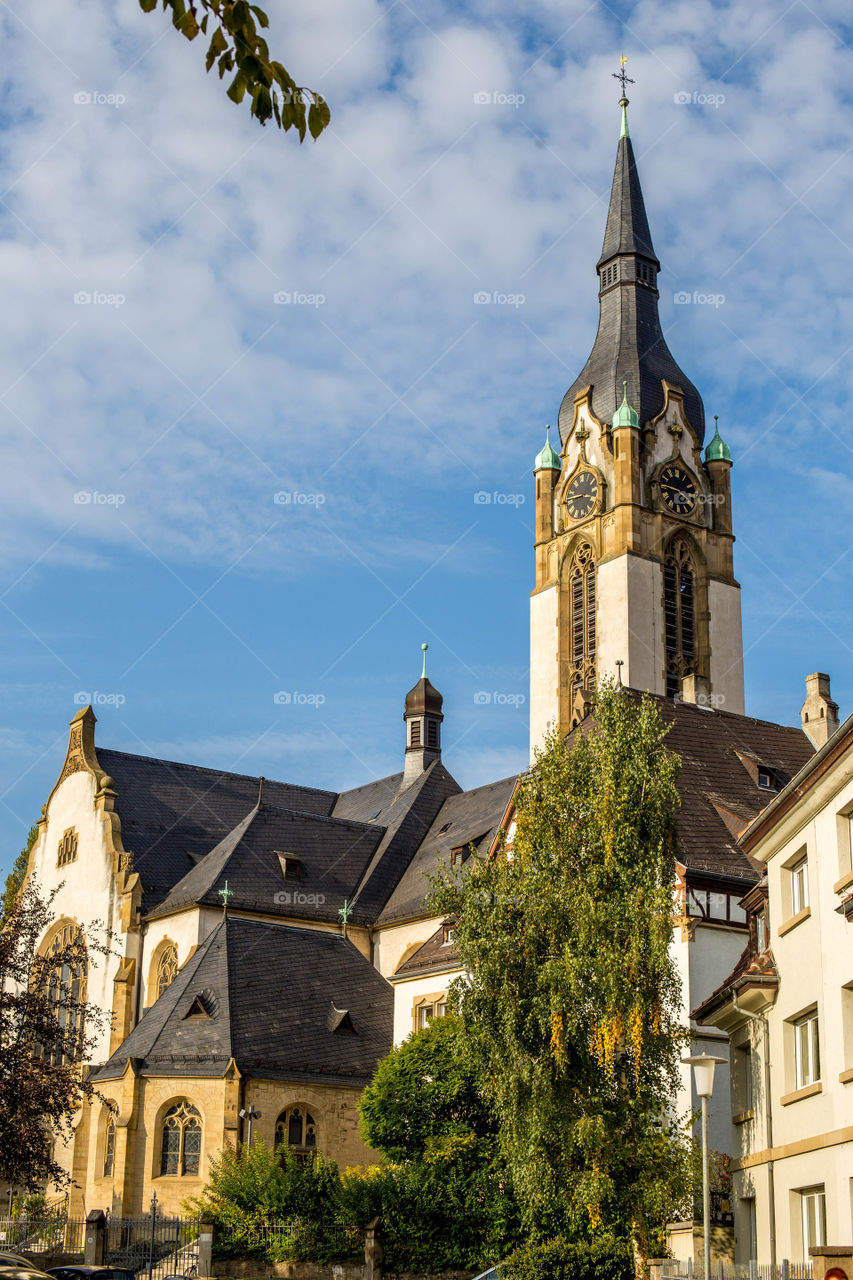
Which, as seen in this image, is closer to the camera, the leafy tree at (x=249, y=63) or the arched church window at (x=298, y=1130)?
the leafy tree at (x=249, y=63)

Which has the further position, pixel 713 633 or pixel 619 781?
Answer: pixel 713 633

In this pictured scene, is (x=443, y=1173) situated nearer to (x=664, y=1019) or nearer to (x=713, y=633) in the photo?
(x=664, y=1019)

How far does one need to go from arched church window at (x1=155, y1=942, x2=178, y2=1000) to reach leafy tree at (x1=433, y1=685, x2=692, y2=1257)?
23491 mm

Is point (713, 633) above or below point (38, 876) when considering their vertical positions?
above

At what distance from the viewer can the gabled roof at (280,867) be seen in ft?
159

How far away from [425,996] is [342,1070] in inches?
123

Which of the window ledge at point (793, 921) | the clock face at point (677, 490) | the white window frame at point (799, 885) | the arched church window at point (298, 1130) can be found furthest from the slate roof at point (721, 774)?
the clock face at point (677, 490)

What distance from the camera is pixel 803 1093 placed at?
2108 centimetres

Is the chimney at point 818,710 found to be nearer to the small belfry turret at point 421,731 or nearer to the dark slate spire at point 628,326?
the small belfry turret at point 421,731

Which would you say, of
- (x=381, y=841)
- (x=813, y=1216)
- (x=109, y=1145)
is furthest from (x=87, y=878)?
(x=813, y=1216)

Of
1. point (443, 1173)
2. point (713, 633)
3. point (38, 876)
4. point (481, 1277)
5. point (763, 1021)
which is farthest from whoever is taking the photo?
point (713, 633)

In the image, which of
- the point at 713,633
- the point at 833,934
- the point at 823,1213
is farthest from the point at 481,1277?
the point at 713,633

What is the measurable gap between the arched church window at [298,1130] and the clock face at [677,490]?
127 feet

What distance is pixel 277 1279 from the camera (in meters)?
29.0
